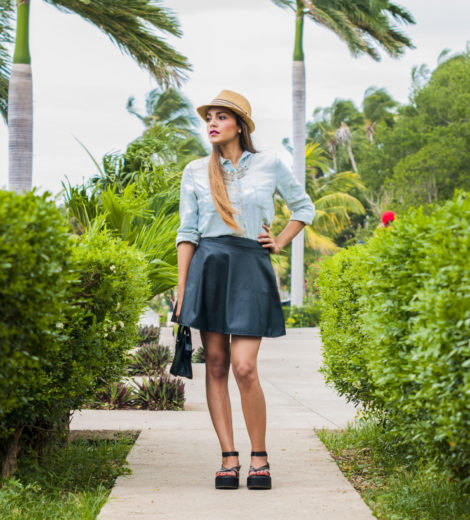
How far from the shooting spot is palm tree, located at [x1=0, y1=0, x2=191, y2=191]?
12070 mm

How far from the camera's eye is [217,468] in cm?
423

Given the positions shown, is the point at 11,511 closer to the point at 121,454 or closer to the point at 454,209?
the point at 121,454

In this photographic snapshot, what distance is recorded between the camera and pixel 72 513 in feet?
10.9

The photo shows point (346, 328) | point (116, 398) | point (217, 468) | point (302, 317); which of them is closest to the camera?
point (217, 468)

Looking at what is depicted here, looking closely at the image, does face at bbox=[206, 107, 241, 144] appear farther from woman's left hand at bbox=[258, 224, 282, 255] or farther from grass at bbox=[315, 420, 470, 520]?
grass at bbox=[315, 420, 470, 520]

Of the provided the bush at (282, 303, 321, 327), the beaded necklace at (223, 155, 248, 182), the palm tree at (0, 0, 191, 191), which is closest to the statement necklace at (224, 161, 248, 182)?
the beaded necklace at (223, 155, 248, 182)

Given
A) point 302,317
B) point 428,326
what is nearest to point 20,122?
point 428,326

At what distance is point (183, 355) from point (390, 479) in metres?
1.27

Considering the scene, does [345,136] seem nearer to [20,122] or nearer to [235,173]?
[20,122]

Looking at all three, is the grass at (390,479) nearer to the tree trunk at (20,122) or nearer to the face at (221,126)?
the face at (221,126)

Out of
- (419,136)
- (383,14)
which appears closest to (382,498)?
(383,14)

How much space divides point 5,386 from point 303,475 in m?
1.88

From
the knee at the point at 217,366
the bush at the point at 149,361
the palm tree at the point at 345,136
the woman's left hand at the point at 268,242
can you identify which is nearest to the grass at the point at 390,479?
the knee at the point at 217,366

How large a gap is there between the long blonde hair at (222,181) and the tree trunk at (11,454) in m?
1.48
